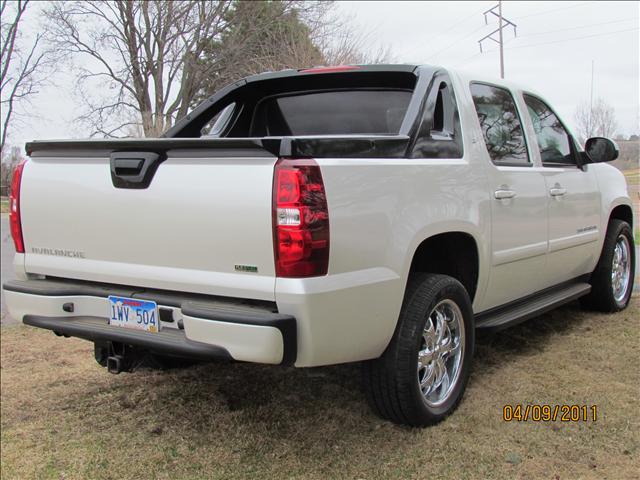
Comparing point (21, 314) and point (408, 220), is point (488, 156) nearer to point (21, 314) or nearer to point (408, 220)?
point (408, 220)

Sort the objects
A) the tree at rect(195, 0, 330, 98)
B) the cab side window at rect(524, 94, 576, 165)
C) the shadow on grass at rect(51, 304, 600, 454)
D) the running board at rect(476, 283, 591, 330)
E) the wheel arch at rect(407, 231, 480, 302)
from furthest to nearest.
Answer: the tree at rect(195, 0, 330, 98) → the cab side window at rect(524, 94, 576, 165) → the running board at rect(476, 283, 591, 330) → the wheel arch at rect(407, 231, 480, 302) → the shadow on grass at rect(51, 304, 600, 454)

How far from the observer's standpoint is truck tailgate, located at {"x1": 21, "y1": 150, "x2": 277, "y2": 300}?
267 cm

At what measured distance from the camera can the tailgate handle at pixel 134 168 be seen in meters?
2.96

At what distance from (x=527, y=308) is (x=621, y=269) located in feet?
6.84

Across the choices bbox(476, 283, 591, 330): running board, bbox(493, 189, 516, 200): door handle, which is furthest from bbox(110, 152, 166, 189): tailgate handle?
bbox(476, 283, 591, 330): running board

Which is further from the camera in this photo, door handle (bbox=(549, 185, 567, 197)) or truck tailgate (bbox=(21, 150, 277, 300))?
door handle (bbox=(549, 185, 567, 197))

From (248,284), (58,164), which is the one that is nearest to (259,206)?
(248,284)

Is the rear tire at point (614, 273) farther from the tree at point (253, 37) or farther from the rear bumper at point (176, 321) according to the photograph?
the tree at point (253, 37)

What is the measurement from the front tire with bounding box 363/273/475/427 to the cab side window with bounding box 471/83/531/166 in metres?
1.04

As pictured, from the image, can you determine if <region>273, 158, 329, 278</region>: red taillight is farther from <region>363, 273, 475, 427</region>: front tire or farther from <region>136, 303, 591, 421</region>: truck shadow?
<region>136, 303, 591, 421</region>: truck shadow

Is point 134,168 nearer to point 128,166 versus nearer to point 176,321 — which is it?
point 128,166

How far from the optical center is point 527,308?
13.9ft
